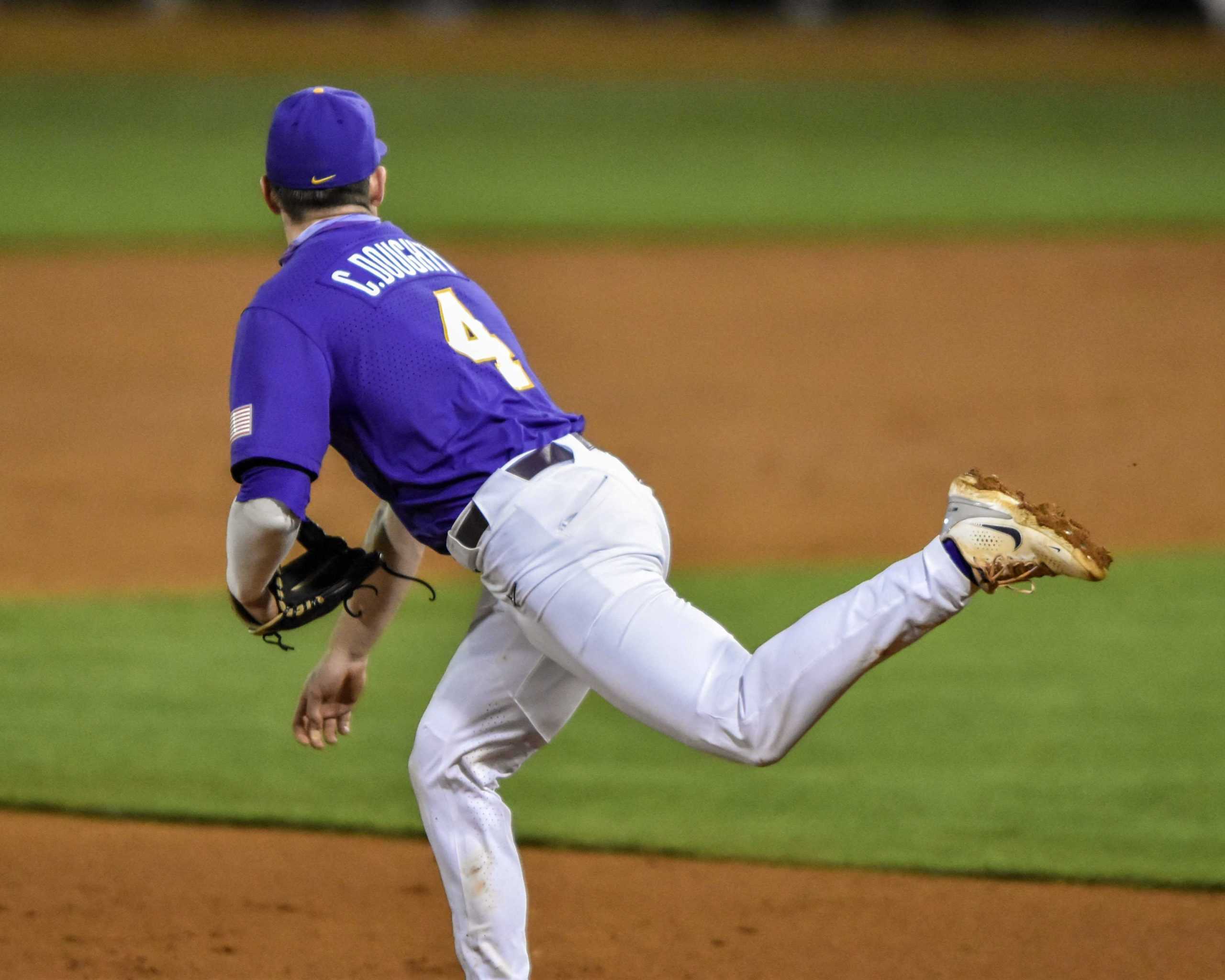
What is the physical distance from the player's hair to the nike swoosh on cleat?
4.95ft

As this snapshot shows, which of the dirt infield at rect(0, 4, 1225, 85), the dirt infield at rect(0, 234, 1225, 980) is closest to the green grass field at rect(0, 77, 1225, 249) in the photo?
the dirt infield at rect(0, 4, 1225, 85)

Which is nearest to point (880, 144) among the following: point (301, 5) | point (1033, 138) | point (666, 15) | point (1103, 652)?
point (1033, 138)

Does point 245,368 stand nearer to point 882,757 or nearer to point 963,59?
point 882,757

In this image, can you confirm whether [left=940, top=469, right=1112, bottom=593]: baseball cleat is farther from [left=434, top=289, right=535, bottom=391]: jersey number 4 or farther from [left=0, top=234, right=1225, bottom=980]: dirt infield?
[left=0, top=234, right=1225, bottom=980]: dirt infield

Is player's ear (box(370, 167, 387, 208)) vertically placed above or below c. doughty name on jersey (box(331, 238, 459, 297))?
above

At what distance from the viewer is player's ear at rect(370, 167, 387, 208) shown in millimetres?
3578

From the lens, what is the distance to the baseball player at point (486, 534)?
120 inches

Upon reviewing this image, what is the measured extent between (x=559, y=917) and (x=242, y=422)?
6.19 ft

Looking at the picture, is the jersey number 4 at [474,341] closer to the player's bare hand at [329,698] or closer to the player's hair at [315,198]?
the player's hair at [315,198]

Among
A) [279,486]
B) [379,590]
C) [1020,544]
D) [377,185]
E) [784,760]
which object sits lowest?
[784,760]

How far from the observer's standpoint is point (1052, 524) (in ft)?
9.87

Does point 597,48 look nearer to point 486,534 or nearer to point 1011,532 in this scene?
point 486,534

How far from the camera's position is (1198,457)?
29.0ft

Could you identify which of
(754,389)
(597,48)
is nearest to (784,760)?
(754,389)
